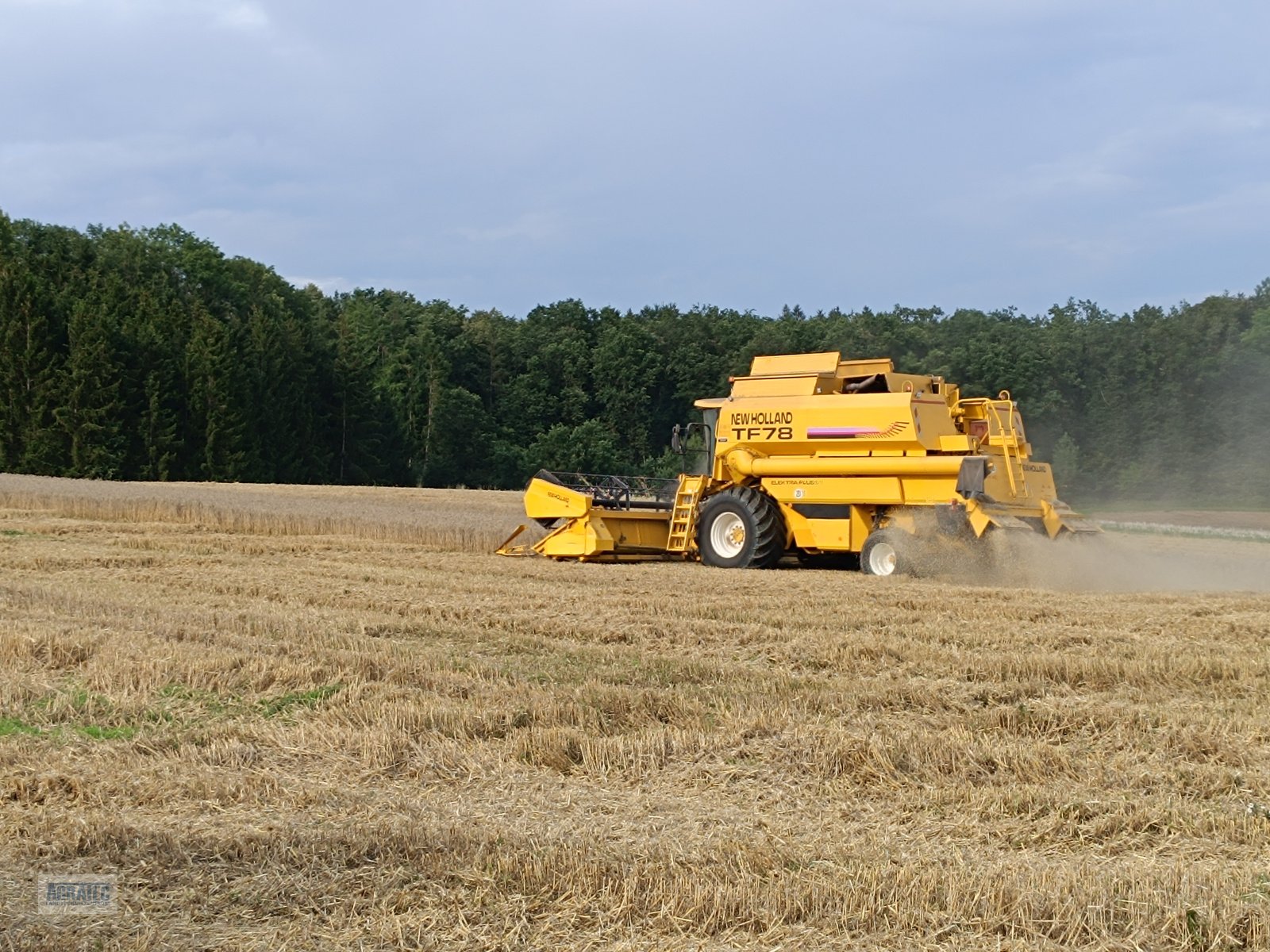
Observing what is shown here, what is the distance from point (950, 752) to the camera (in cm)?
547

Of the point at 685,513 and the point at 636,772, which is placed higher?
the point at 685,513

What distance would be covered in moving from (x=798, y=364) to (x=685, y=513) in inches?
95.9

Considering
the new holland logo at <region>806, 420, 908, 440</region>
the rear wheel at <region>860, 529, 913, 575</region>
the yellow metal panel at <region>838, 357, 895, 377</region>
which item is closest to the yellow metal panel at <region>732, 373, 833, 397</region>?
the yellow metal panel at <region>838, 357, 895, 377</region>

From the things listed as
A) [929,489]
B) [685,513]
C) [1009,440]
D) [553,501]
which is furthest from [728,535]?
[1009,440]

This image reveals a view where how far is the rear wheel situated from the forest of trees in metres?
28.4

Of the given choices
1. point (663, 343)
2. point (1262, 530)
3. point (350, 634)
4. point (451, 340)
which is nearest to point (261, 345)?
point (451, 340)

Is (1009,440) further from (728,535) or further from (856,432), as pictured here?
Result: (728,535)

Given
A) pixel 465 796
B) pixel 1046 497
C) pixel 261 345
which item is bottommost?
pixel 465 796

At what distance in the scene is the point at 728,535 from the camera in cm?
1648

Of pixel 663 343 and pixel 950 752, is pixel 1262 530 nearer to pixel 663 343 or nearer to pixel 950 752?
pixel 950 752

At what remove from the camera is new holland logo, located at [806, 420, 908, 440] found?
1505cm

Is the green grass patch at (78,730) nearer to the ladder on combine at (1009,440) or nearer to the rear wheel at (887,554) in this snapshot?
the rear wheel at (887,554)

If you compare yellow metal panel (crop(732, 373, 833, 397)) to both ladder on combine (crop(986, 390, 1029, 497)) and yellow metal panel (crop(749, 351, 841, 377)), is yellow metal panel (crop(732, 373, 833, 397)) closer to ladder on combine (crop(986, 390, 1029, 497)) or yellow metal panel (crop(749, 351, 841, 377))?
yellow metal panel (crop(749, 351, 841, 377))

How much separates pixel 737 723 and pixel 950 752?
3.36ft
